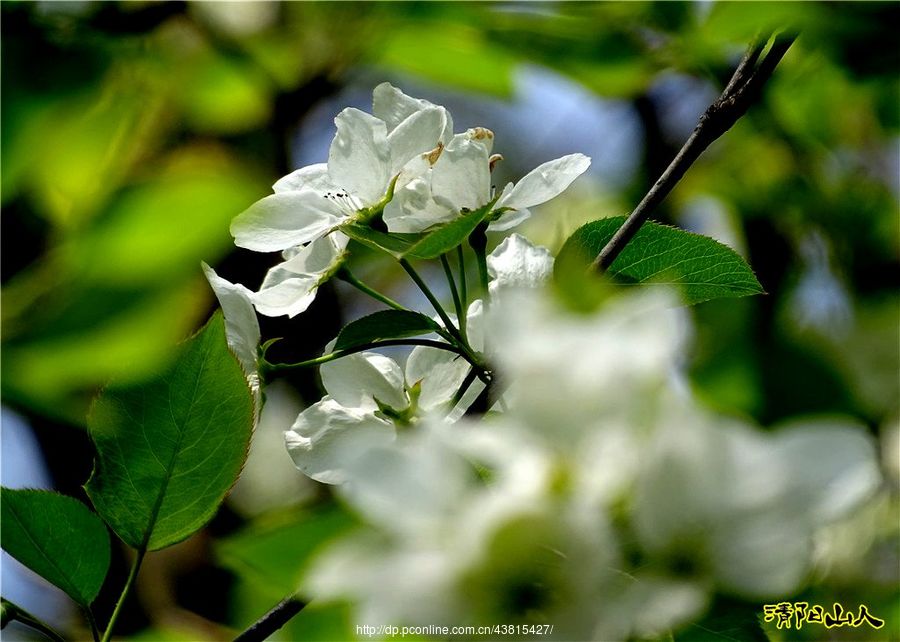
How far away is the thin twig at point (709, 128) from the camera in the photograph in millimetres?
395

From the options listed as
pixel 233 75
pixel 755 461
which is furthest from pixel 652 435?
pixel 233 75

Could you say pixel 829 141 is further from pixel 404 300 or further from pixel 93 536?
pixel 93 536

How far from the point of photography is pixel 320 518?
382 millimetres

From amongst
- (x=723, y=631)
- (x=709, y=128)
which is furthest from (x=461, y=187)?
(x=723, y=631)

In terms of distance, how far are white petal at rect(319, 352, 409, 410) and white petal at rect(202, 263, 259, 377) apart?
4cm

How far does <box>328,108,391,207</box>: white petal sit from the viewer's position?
A: 18.1 inches

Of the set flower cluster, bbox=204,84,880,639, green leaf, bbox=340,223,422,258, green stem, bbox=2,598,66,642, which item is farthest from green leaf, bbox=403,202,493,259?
green stem, bbox=2,598,66,642

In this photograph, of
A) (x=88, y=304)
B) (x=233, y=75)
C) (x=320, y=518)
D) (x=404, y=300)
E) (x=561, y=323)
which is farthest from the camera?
(x=404, y=300)

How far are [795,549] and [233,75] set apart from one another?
916 millimetres

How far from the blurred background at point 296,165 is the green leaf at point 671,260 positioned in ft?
0.50

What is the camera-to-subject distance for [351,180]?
46 cm

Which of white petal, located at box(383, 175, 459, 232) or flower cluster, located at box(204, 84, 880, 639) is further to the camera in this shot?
white petal, located at box(383, 175, 459, 232)

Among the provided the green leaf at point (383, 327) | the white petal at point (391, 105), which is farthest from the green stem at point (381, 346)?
the white petal at point (391, 105)

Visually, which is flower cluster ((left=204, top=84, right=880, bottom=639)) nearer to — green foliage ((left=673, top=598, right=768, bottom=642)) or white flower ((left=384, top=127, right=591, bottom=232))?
green foliage ((left=673, top=598, right=768, bottom=642))
